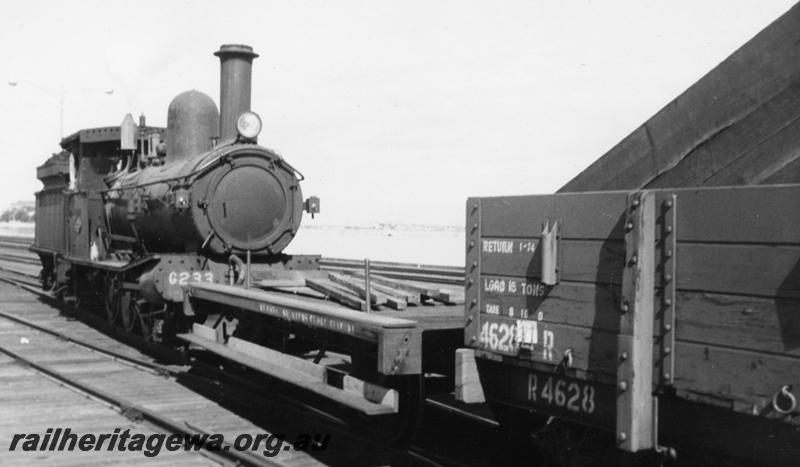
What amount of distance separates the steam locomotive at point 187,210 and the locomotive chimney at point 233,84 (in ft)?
0.05

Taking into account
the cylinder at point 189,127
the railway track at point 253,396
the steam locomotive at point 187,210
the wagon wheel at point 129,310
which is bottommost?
the railway track at point 253,396

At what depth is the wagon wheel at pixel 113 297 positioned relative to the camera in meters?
13.9

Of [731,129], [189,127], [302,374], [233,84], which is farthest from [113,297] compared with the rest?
[731,129]

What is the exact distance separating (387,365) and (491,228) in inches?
49.6

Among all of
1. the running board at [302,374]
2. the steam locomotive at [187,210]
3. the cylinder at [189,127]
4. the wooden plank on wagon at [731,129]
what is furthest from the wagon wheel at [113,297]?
the wooden plank on wagon at [731,129]

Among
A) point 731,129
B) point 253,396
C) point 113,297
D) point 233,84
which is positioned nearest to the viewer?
point 731,129

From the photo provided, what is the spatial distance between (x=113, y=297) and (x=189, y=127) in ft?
11.1

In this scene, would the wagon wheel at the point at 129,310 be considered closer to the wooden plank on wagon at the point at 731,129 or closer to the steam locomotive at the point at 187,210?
the steam locomotive at the point at 187,210

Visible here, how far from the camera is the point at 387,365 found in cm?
562

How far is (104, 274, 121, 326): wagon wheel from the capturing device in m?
13.9

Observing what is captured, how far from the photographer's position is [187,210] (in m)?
11.6

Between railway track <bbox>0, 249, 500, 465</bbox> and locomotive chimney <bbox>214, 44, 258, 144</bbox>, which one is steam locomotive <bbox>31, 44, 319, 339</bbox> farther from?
railway track <bbox>0, 249, 500, 465</bbox>

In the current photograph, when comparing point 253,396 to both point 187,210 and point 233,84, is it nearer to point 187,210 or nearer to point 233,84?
point 187,210

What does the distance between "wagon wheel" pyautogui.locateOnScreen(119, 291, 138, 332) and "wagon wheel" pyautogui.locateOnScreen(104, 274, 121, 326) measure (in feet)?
1.08
